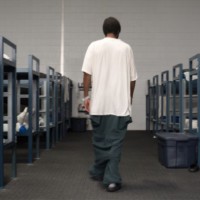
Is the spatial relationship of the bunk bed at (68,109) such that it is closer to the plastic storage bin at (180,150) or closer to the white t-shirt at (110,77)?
the plastic storage bin at (180,150)

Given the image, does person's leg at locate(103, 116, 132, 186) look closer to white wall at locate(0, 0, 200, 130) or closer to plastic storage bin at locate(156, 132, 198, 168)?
plastic storage bin at locate(156, 132, 198, 168)

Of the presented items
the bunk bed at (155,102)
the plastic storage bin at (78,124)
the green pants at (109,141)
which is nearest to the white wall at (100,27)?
the bunk bed at (155,102)

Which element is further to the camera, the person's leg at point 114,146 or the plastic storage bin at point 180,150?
the plastic storage bin at point 180,150

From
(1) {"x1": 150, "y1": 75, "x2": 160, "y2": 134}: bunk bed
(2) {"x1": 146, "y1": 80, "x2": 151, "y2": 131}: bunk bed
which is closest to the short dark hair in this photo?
(1) {"x1": 150, "y1": 75, "x2": 160, "y2": 134}: bunk bed

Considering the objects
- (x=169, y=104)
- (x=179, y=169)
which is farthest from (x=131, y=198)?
(x=169, y=104)

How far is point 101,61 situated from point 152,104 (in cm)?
471

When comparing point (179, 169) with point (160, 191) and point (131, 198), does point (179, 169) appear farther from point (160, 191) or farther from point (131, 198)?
point (131, 198)

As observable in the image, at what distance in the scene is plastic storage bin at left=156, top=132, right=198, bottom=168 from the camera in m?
3.82

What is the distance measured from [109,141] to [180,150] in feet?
3.76

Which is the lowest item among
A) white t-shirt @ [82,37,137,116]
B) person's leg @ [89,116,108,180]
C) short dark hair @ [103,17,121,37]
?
person's leg @ [89,116,108,180]

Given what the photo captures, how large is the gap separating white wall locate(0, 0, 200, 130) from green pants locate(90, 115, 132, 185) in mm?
5416

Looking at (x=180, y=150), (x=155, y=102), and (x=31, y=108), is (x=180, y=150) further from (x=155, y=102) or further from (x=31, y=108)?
(x=155, y=102)

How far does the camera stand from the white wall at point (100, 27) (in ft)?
27.3

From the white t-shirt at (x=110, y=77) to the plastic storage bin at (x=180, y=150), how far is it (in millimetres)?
1026
